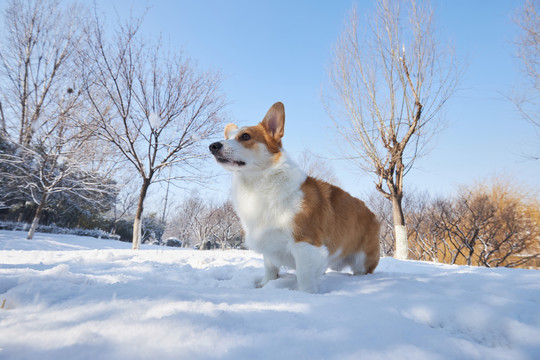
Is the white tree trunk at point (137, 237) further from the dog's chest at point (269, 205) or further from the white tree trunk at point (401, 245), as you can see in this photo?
the white tree trunk at point (401, 245)

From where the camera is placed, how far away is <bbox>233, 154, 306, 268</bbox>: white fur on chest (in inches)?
83.2

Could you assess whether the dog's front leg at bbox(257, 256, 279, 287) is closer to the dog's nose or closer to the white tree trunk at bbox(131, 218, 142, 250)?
the dog's nose

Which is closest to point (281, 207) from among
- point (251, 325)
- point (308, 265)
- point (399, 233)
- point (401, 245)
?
point (308, 265)

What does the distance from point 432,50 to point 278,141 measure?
9047 mm

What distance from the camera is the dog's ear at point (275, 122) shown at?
2.52 meters

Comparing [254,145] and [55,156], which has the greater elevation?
[55,156]

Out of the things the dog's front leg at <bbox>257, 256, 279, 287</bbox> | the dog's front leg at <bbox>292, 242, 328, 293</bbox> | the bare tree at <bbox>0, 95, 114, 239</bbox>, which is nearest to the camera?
the dog's front leg at <bbox>292, 242, 328, 293</bbox>

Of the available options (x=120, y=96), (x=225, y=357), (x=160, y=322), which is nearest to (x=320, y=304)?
(x=225, y=357)

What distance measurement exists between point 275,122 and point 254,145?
41 centimetres

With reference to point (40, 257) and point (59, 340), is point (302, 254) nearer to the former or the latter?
point (59, 340)

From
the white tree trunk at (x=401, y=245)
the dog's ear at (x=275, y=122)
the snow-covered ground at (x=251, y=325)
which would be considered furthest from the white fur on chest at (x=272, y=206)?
the white tree trunk at (x=401, y=245)

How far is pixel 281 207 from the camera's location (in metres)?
2.12

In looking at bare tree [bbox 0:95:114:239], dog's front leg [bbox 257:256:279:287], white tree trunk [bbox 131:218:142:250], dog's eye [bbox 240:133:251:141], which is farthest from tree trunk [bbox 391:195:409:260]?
bare tree [bbox 0:95:114:239]

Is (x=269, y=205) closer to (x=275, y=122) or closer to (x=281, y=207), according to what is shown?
→ (x=281, y=207)
